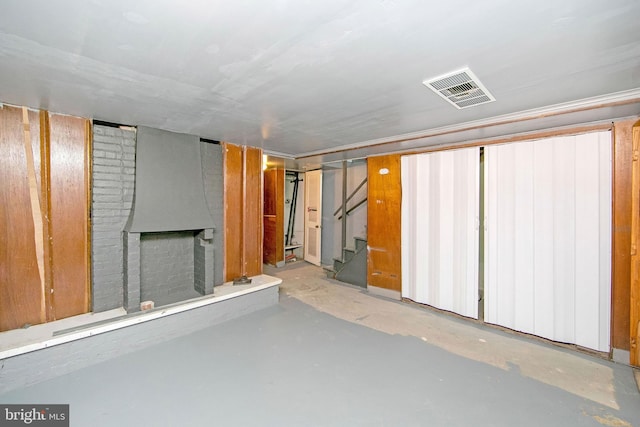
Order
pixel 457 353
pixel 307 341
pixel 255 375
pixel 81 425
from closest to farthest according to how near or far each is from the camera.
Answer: pixel 81 425 → pixel 255 375 → pixel 457 353 → pixel 307 341

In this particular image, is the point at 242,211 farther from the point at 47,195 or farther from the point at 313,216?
the point at 313,216

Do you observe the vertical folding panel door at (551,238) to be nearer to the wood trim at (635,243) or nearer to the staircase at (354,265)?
the wood trim at (635,243)

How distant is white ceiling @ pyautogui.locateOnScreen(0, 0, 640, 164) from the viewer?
1201 millimetres

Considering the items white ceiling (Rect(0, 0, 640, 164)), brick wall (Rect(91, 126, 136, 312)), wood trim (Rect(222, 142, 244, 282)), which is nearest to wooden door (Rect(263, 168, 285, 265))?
wood trim (Rect(222, 142, 244, 282))

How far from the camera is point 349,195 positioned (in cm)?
559

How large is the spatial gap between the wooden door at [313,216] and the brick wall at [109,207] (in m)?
3.89

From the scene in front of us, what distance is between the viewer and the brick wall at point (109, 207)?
109 inches

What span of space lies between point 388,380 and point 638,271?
92.2 inches

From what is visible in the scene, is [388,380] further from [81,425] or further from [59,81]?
[59,81]

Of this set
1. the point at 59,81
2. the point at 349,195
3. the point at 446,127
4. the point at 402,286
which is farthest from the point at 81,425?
the point at 349,195

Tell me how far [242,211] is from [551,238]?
3.90 metres

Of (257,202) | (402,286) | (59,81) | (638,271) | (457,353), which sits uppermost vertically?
(59,81)

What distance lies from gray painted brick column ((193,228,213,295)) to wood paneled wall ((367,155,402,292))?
2.49 m

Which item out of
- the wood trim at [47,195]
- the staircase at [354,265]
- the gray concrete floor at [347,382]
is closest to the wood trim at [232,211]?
the gray concrete floor at [347,382]
